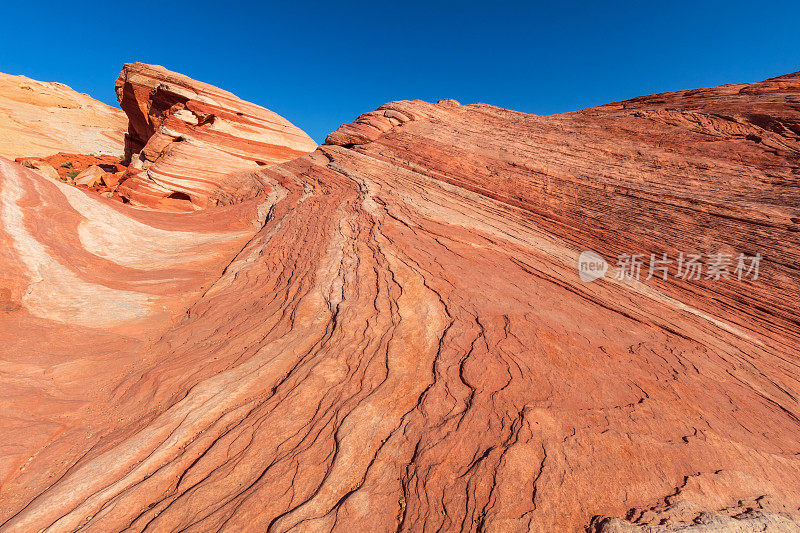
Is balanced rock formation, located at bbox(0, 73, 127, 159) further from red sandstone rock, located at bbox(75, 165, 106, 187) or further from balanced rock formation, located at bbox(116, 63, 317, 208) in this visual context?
balanced rock formation, located at bbox(116, 63, 317, 208)

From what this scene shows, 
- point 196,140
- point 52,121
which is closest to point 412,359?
point 196,140

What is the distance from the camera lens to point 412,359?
481 centimetres

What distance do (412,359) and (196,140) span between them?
18830 millimetres

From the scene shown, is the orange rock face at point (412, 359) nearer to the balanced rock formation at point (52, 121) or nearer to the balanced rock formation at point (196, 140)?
the balanced rock formation at point (196, 140)

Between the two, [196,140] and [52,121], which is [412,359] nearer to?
[196,140]

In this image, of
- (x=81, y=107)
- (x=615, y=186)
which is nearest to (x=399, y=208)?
(x=615, y=186)

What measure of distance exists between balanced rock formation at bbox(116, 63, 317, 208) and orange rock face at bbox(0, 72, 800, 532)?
199 inches

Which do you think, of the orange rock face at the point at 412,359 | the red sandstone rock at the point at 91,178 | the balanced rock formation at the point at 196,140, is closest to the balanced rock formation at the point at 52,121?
the red sandstone rock at the point at 91,178

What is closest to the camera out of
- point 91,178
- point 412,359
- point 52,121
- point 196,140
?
point 412,359

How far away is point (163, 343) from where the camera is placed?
5.49 metres

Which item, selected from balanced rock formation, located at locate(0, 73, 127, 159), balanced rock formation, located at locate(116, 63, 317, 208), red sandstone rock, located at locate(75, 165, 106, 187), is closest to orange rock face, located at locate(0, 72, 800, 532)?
balanced rock formation, located at locate(116, 63, 317, 208)

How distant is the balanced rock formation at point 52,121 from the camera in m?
30.4

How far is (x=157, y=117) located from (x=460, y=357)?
23946 millimetres

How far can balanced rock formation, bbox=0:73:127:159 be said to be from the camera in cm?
3038
